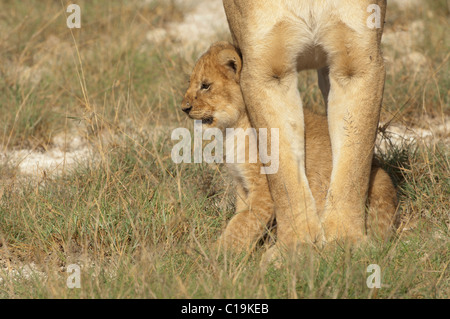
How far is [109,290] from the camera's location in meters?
2.70

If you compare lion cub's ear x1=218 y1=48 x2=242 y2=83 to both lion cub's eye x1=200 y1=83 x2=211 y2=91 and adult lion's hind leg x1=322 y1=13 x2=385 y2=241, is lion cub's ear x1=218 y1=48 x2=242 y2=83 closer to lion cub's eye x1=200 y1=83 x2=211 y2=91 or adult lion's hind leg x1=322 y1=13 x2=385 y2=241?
lion cub's eye x1=200 y1=83 x2=211 y2=91

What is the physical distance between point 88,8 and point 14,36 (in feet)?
3.06

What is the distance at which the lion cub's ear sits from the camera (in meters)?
3.66

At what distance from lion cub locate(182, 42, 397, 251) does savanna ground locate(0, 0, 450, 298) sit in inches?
5.9

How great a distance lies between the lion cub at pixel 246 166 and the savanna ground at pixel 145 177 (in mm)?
150

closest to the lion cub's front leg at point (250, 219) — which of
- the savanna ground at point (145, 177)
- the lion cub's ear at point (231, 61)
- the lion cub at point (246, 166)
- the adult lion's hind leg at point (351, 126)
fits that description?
the lion cub at point (246, 166)

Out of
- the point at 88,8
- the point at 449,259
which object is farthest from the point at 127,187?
the point at 88,8

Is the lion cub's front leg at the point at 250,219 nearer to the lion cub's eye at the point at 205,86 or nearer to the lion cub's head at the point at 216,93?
the lion cub's head at the point at 216,93

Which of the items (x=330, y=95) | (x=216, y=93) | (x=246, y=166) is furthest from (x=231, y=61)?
(x=330, y=95)

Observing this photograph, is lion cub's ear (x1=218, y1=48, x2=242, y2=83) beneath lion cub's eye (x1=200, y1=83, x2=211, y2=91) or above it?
Result: above

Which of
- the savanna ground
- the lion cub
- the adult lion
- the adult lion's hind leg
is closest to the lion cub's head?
the lion cub

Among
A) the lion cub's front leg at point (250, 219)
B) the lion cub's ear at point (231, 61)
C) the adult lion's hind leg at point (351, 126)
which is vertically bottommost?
the lion cub's front leg at point (250, 219)

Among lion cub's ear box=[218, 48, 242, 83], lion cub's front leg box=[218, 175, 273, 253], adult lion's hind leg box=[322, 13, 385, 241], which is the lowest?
lion cub's front leg box=[218, 175, 273, 253]

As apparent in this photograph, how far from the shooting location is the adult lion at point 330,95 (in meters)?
3.06
